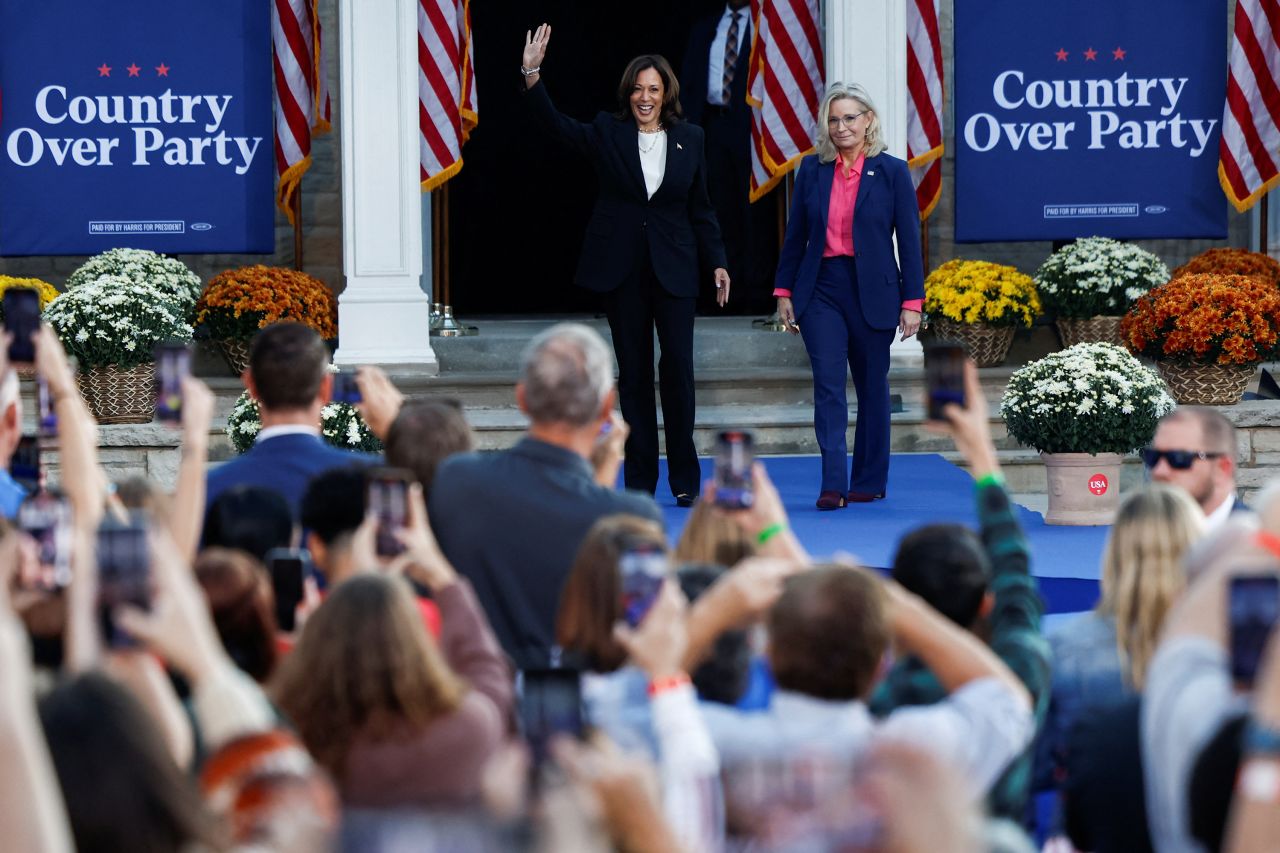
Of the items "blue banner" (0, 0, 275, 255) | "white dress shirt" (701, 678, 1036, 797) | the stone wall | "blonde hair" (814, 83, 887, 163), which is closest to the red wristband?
"white dress shirt" (701, 678, 1036, 797)

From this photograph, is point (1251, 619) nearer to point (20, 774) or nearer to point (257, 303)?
point (20, 774)

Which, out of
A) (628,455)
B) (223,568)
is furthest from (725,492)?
(628,455)

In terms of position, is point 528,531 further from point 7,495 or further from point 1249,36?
point 1249,36

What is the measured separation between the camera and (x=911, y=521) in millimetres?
7602

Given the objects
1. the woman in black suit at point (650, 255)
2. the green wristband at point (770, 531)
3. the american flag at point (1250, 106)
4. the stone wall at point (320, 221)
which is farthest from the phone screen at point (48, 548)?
the stone wall at point (320, 221)

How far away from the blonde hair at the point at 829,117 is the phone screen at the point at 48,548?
5.26m

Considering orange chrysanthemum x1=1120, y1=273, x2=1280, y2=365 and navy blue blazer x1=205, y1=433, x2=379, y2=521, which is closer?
navy blue blazer x1=205, y1=433, x2=379, y2=521

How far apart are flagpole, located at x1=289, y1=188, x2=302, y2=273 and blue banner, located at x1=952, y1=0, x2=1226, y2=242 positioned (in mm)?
3635

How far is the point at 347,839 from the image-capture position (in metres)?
1.46

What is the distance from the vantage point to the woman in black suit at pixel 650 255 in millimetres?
7867

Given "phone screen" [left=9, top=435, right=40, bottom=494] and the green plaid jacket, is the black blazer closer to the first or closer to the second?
"phone screen" [left=9, top=435, right=40, bottom=494]

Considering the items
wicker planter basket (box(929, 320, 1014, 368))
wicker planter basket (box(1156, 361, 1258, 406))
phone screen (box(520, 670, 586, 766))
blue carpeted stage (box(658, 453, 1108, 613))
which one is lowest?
blue carpeted stage (box(658, 453, 1108, 613))

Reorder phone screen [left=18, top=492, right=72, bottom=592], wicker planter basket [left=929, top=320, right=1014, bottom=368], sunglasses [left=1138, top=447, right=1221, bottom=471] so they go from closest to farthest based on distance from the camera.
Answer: phone screen [left=18, top=492, right=72, bottom=592]
sunglasses [left=1138, top=447, right=1221, bottom=471]
wicker planter basket [left=929, top=320, right=1014, bottom=368]

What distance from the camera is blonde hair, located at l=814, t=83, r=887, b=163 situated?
772 centimetres
